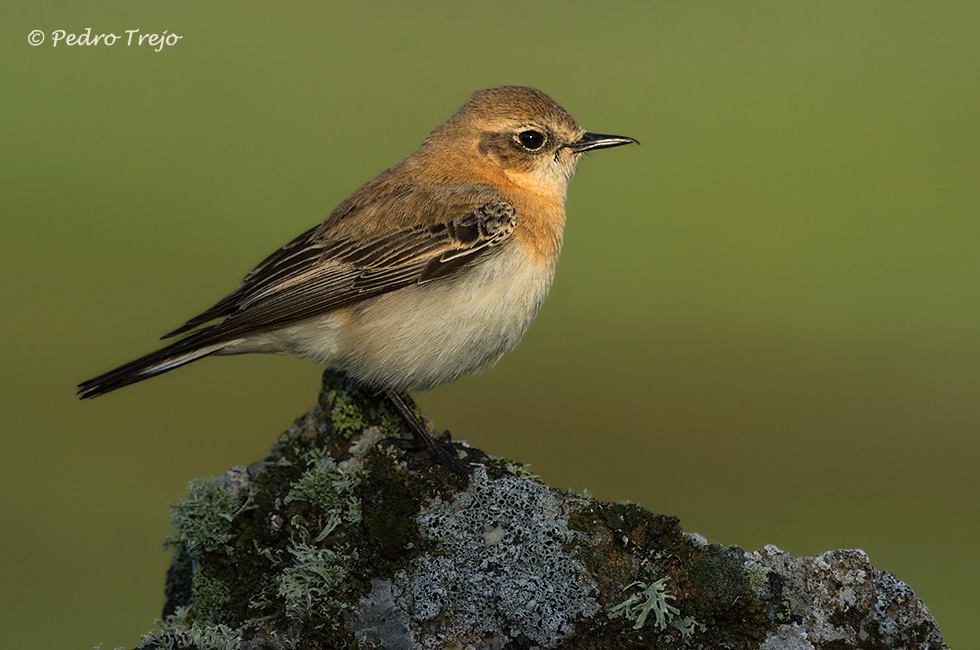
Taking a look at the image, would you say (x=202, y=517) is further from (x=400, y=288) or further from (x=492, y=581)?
(x=400, y=288)

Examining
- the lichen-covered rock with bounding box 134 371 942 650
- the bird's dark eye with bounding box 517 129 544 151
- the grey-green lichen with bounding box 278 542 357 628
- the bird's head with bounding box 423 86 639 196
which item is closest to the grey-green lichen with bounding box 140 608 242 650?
the lichen-covered rock with bounding box 134 371 942 650

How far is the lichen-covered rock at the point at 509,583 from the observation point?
420 cm

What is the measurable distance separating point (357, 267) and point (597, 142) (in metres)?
2.28

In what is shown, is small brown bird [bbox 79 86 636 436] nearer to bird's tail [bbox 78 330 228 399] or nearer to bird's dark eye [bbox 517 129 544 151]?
bird's tail [bbox 78 330 228 399]

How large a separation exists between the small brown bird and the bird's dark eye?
0.39 meters

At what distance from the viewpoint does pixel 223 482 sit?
5.57 meters

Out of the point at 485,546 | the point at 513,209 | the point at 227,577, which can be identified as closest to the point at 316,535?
the point at 227,577

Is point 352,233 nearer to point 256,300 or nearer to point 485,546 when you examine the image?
point 256,300

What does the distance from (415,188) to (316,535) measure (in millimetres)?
2970

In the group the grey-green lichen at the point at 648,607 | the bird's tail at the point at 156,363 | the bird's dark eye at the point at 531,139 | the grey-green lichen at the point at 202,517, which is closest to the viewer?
the grey-green lichen at the point at 648,607

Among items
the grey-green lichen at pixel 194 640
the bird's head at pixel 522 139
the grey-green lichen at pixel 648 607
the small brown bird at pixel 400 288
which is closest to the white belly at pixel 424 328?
Result: the small brown bird at pixel 400 288

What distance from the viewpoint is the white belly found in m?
6.21

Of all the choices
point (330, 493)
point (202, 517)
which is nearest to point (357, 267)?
point (330, 493)

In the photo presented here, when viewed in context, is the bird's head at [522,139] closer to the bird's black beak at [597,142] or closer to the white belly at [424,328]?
the bird's black beak at [597,142]
